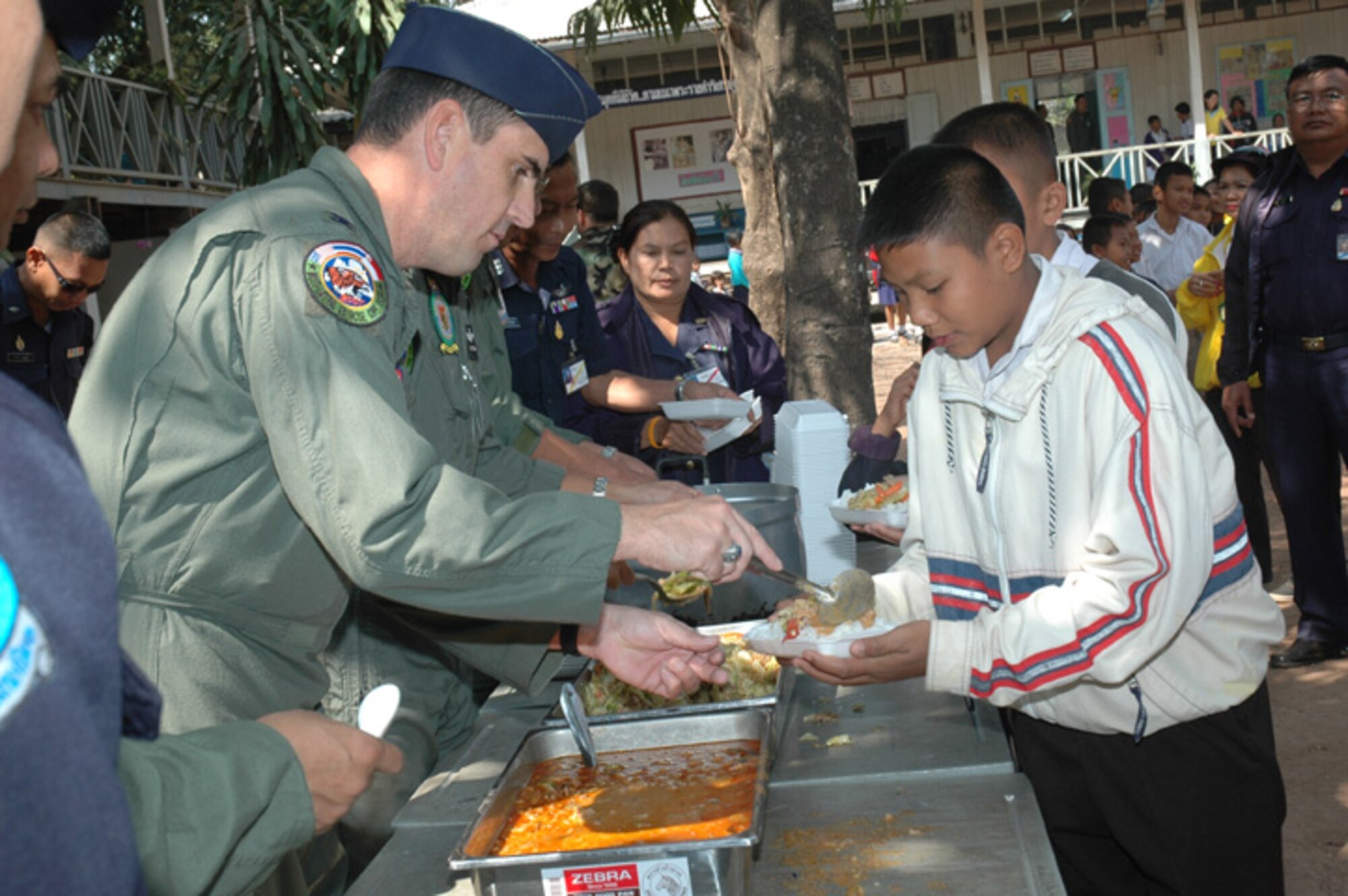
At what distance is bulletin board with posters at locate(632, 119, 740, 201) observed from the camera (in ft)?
60.3

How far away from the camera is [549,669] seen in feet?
7.21

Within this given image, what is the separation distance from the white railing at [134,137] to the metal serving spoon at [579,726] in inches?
295

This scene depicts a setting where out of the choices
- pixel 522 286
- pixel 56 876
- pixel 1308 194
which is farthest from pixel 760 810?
pixel 1308 194

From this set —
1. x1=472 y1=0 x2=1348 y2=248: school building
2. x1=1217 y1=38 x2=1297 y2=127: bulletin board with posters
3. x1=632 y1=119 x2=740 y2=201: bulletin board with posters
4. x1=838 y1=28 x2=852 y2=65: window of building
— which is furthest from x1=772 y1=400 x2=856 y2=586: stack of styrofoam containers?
x1=1217 y1=38 x2=1297 y2=127: bulletin board with posters

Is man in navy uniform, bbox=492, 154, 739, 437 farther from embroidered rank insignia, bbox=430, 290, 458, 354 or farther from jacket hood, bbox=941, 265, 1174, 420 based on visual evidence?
jacket hood, bbox=941, 265, 1174, 420

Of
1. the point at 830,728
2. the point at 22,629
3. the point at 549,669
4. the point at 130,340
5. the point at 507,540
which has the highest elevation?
the point at 130,340

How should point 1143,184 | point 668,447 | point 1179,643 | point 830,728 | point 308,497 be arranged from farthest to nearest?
point 1143,184 → point 668,447 → point 830,728 → point 1179,643 → point 308,497

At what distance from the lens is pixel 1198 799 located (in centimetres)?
192

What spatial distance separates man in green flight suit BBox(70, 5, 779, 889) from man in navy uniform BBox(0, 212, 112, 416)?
426 cm

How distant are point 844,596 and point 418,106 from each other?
1.05m

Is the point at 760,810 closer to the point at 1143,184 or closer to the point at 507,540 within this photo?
the point at 507,540

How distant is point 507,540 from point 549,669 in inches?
24.6

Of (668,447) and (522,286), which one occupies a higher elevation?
(522,286)

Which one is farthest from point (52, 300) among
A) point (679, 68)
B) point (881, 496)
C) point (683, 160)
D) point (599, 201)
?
point (683, 160)
